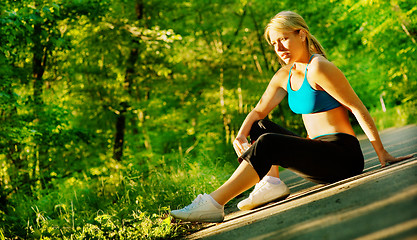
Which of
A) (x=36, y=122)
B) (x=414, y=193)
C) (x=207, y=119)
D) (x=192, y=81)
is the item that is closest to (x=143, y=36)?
(x=36, y=122)

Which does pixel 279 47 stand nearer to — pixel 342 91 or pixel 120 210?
pixel 342 91

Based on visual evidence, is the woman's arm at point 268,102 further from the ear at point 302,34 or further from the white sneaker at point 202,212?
the white sneaker at point 202,212

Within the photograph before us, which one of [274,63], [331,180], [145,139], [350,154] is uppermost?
[274,63]

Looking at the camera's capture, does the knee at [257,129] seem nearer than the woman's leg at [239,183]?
No

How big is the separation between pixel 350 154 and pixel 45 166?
27.7ft

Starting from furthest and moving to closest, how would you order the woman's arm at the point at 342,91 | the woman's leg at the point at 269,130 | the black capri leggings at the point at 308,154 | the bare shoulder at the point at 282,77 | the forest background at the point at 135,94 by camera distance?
the forest background at the point at 135,94 < the bare shoulder at the point at 282,77 < the woman's leg at the point at 269,130 < the woman's arm at the point at 342,91 < the black capri leggings at the point at 308,154

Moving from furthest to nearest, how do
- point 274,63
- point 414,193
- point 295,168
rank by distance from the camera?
point 274,63, point 295,168, point 414,193

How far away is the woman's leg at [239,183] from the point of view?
3129mm

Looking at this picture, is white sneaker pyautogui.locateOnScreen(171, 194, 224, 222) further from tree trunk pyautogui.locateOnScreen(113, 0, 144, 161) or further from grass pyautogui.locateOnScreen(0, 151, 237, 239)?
tree trunk pyautogui.locateOnScreen(113, 0, 144, 161)

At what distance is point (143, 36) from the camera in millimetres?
9969

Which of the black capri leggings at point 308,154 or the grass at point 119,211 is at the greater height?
the black capri leggings at point 308,154

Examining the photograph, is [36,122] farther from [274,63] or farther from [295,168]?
[274,63]

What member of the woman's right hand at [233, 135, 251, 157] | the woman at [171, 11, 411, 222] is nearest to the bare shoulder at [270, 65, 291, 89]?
the woman at [171, 11, 411, 222]

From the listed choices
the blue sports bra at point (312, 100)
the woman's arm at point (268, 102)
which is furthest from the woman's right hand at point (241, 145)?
the blue sports bra at point (312, 100)
